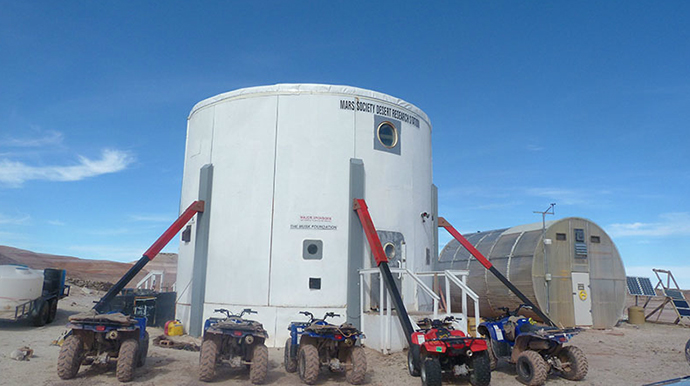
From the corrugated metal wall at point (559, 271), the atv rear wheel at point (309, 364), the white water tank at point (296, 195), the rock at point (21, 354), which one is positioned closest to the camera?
the atv rear wheel at point (309, 364)

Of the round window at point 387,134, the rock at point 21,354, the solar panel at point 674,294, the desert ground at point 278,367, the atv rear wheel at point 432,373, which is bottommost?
the desert ground at point 278,367

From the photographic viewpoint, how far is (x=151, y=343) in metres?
13.7

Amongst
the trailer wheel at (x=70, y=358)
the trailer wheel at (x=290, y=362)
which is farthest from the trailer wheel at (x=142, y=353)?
the trailer wheel at (x=290, y=362)

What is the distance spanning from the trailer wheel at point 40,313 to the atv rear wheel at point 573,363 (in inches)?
617

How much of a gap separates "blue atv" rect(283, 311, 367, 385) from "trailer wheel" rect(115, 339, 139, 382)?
3172 millimetres

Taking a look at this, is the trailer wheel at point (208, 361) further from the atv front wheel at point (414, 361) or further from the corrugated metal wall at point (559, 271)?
the corrugated metal wall at point (559, 271)

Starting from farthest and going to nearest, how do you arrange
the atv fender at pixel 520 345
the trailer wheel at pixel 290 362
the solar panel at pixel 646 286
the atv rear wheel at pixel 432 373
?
the solar panel at pixel 646 286
the trailer wheel at pixel 290 362
the atv fender at pixel 520 345
the atv rear wheel at pixel 432 373

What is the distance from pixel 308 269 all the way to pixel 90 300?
18939 mm

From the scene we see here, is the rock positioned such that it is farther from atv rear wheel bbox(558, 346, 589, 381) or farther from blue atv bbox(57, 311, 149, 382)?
atv rear wheel bbox(558, 346, 589, 381)

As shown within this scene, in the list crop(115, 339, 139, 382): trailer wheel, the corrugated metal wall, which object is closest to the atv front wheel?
crop(115, 339, 139, 382): trailer wheel

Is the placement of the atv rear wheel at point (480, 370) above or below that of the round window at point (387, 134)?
below

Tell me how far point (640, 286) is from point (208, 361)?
22.2 meters

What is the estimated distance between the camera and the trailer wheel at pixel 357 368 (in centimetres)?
944

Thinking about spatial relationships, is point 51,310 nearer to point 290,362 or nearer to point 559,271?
point 290,362
